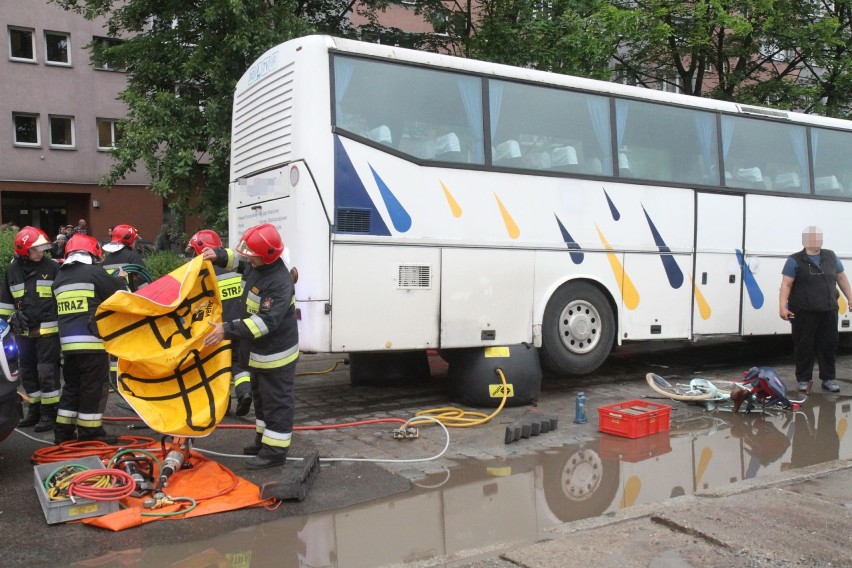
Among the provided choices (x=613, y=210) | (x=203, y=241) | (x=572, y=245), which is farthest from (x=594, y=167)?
(x=203, y=241)

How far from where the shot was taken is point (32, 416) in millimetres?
7055

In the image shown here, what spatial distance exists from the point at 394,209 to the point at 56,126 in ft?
76.5

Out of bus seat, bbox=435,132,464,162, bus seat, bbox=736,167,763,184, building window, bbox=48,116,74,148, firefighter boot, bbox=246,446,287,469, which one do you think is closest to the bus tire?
bus seat, bbox=435,132,464,162

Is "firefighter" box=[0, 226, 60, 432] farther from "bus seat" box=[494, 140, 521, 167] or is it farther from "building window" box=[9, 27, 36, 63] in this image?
"building window" box=[9, 27, 36, 63]

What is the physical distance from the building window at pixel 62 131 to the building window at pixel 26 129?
1.63 feet

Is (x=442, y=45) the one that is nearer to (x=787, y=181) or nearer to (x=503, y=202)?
(x=787, y=181)

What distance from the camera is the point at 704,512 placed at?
184 inches

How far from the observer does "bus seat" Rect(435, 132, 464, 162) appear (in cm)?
764

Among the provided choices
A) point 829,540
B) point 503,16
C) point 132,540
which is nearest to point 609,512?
point 829,540

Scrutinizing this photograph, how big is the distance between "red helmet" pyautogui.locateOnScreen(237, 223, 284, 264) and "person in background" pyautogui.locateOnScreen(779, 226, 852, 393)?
6077 millimetres

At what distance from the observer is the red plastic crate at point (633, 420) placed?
671 cm

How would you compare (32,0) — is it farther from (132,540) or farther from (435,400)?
(132,540)

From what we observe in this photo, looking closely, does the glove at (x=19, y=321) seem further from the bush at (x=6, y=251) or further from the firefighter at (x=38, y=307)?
the bush at (x=6, y=251)

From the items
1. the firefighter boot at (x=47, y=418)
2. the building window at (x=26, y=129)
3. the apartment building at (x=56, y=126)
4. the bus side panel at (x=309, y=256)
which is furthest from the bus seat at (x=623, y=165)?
the building window at (x=26, y=129)
